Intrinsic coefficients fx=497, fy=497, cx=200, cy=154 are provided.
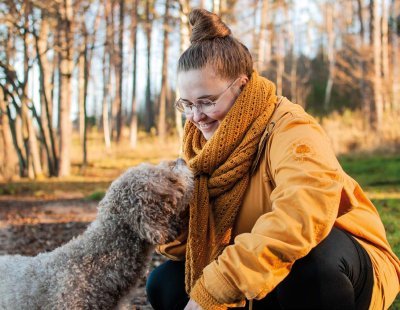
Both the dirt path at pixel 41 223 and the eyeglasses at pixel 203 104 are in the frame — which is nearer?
the eyeglasses at pixel 203 104

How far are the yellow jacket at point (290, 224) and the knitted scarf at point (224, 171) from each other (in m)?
0.14

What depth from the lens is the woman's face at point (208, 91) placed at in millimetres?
2396

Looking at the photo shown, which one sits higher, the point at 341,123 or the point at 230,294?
the point at 230,294

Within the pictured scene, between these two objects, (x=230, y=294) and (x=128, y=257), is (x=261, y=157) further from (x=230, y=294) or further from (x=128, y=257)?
(x=128, y=257)

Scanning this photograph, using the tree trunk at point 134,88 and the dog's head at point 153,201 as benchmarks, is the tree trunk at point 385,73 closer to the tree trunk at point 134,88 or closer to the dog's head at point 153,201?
the tree trunk at point 134,88

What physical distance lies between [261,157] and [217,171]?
246 mm

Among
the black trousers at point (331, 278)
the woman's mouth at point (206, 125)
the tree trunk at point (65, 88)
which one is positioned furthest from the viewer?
the tree trunk at point (65, 88)

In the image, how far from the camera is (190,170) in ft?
8.79

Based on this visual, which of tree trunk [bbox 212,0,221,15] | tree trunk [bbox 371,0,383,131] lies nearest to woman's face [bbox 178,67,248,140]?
tree trunk [bbox 212,0,221,15]

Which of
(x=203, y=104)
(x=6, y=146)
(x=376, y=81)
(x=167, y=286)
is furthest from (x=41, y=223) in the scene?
(x=376, y=81)

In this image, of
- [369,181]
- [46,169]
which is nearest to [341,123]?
[369,181]

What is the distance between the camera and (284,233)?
1898mm

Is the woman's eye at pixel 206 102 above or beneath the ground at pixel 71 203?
above

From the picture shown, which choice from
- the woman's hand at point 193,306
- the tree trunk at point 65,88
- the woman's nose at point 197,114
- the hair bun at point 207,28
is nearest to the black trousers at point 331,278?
the woman's hand at point 193,306
